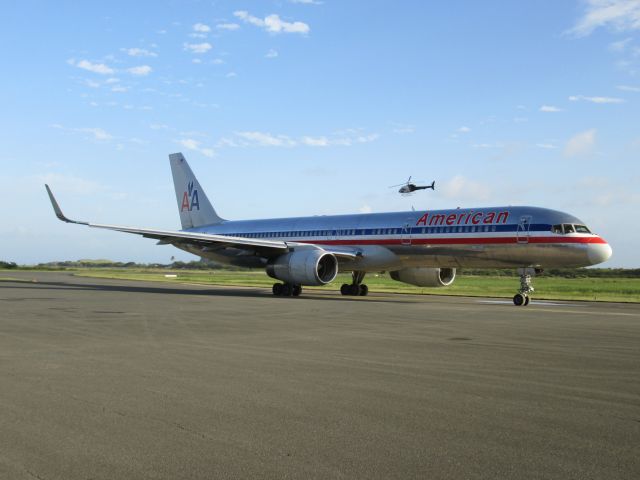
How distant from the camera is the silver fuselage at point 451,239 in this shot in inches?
901

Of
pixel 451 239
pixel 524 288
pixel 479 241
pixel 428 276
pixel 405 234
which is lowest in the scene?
pixel 524 288

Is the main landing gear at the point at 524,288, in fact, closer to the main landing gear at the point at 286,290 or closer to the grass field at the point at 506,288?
the grass field at the point at 506,288

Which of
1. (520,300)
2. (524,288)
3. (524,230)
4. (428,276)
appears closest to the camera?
(520,300)

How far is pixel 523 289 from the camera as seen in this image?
23.0 metres

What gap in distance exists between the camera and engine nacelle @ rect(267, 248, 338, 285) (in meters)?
26.0

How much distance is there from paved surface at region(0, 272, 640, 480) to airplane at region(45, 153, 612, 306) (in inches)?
444

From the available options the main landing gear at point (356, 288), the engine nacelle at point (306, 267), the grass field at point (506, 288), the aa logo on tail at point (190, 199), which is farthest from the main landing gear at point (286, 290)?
the aa logo on tail at point (190, 199)

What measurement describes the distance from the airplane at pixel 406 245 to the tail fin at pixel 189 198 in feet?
13.3

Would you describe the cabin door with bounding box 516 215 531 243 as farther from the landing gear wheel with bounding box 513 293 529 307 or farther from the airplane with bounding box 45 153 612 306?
the landing gear wheel with bounding box 513 293 529 307

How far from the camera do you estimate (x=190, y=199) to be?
124 ft

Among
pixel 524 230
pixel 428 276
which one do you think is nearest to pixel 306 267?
pixel 428 276

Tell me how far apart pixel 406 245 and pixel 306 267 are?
426 cm

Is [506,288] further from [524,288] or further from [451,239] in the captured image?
[524,288]

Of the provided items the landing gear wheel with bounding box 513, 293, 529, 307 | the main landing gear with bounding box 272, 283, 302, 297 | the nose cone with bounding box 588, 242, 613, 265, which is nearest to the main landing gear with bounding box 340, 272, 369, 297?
the main landing gear with bounding box 272, 283, 302, 297
